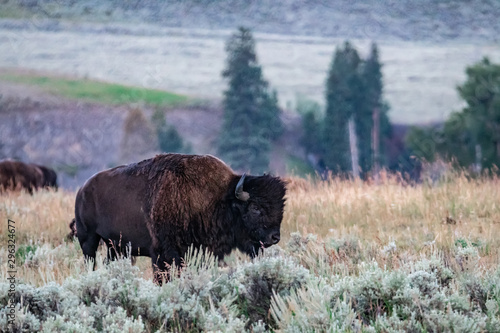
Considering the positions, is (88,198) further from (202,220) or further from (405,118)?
(405,118)

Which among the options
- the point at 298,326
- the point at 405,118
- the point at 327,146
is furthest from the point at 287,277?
the point at 405,118

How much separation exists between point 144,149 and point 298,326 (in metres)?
67.6

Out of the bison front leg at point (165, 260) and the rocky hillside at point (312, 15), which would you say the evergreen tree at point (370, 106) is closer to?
the rocky hillside at point (312, 15)

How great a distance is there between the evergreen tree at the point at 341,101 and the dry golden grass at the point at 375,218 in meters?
48.3

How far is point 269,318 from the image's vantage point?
20.1 ft

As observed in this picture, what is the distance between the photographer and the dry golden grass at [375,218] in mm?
9539

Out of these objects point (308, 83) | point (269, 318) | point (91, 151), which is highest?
point (269, 318)

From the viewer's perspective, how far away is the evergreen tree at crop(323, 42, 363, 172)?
6425cm

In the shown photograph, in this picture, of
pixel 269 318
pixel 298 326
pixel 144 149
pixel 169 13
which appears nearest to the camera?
pixel 298 326

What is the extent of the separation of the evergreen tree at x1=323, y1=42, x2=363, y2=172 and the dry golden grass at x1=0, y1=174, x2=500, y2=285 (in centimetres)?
4826

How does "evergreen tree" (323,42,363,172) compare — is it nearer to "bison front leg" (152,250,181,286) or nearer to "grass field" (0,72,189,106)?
"grass field" (0,72,189,106)

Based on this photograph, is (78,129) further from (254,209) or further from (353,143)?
(254,209)

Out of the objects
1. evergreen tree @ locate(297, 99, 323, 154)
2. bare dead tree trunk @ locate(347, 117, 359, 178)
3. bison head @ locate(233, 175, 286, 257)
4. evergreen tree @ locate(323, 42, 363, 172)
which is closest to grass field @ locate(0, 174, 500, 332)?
bison head @ locate(233, 175, 286, 257)

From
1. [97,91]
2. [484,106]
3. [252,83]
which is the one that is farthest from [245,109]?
[97,91]
